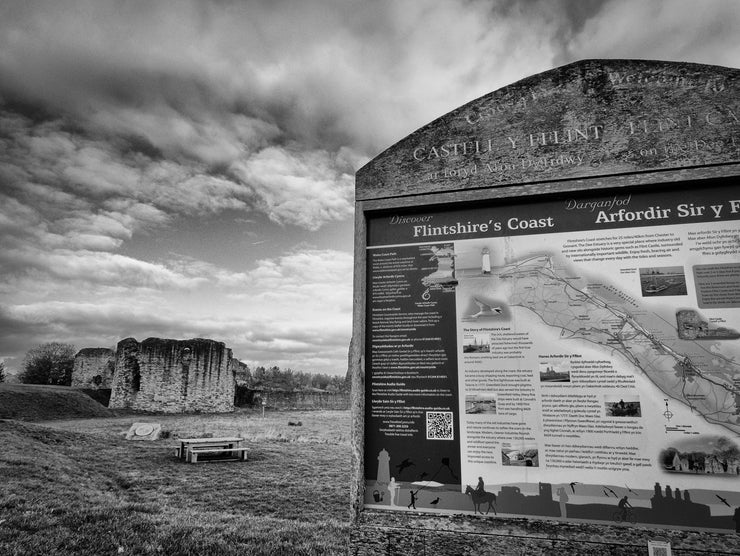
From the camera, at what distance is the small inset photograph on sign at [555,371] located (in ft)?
8.41

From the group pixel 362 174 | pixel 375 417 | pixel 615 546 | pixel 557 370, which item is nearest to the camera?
pixel 615 546

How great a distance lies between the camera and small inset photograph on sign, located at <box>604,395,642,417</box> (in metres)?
2.46

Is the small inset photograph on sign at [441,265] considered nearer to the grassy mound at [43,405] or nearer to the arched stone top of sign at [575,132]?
the arched stone top of sign at [575,132]

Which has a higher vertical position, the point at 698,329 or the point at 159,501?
the point at 698,329

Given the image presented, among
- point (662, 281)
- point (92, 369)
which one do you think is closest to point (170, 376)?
point (92, 369)

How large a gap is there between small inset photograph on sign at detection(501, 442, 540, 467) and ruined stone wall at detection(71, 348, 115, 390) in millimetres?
35860

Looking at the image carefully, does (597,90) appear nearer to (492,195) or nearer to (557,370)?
(492,195)

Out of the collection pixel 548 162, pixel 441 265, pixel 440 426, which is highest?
pixel 548 162

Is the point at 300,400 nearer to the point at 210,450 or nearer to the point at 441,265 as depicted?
the point at 210,450

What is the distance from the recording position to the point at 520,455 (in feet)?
8.36

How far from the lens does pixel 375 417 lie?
2.82 m

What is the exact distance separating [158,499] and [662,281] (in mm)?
7500

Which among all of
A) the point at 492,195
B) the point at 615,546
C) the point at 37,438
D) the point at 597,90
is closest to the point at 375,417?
the point at 615,546

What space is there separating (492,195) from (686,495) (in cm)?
196
